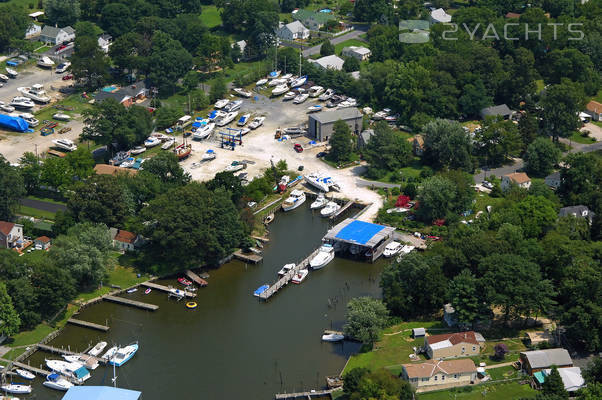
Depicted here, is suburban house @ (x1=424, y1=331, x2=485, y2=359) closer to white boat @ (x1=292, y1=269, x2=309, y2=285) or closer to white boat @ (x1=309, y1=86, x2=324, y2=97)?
white boat @ (x1=292, y1=269, x2=309, y2=285)

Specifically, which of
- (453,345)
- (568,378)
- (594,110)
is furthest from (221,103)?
(568,378)

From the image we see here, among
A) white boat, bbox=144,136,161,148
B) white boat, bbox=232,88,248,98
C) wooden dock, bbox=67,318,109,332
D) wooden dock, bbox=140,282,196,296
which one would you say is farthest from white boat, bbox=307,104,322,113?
wooden dock, bbox=67,318,109,332

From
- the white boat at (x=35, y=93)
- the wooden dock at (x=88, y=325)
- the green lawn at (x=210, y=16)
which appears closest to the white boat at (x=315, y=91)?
the green lawn at (x=210, y=16)

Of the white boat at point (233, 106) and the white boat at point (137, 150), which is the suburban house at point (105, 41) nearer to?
the white boat at point (233, 106)

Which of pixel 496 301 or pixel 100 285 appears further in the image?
pixel 100 285

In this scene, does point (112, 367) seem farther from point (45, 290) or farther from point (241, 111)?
point (241, 111)

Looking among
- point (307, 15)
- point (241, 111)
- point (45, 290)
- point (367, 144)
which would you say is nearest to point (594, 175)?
point (367, 144)
